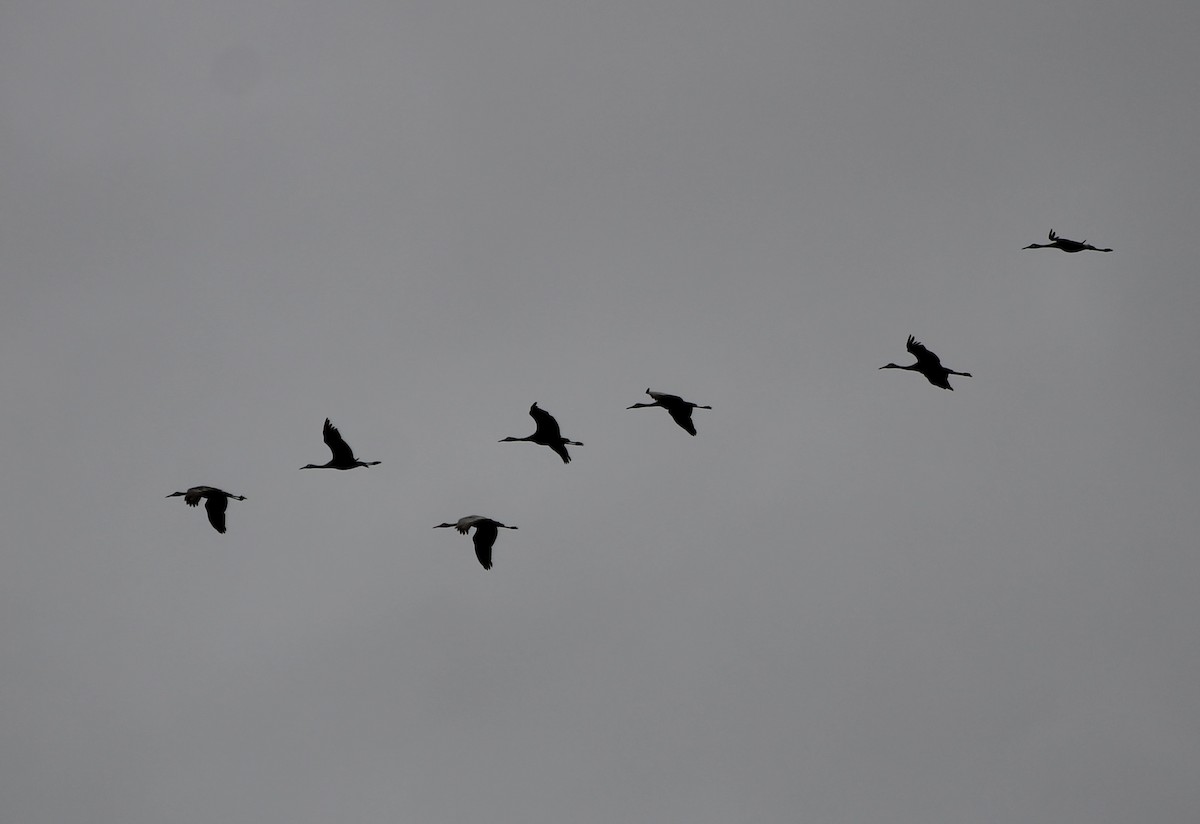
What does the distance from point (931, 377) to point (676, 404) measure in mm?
6988

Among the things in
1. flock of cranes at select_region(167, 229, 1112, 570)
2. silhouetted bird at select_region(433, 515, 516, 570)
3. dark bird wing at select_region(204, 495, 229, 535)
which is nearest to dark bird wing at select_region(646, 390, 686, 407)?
flock of cranes at select_region(167, 229, 1112, 570)

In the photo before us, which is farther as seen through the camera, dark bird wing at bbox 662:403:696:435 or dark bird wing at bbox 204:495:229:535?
dark bird wing at bbox 662:403:696:435

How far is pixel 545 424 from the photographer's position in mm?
34938

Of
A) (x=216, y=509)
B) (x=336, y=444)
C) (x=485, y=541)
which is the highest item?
(x=336, y=444)

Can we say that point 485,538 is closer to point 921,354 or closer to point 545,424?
point 545,424

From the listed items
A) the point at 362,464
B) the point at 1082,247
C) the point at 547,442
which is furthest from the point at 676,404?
the point at 1082,247

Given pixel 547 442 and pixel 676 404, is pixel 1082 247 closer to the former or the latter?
pixel 676 404

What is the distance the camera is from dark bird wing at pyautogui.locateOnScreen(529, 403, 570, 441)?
33950 mm

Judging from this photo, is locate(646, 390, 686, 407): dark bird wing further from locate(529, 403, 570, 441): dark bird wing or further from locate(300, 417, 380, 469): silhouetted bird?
locate(300, 417, 380, 469): silhouetted bird

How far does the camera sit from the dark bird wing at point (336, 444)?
3375 centimetres

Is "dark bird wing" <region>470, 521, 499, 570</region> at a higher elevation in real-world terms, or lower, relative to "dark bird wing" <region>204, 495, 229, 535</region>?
lower

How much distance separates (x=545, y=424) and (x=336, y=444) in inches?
218

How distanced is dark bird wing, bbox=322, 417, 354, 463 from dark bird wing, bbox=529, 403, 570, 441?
501 centimetres

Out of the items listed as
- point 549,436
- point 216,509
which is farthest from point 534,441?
point 216,509
